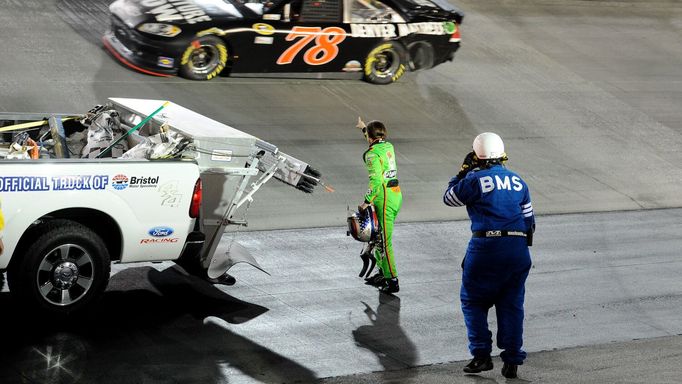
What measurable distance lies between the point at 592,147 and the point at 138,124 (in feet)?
29.2

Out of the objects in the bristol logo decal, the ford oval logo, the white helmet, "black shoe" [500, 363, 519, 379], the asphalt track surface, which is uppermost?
the white helmet

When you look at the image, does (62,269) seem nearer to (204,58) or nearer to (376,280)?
(376,280)

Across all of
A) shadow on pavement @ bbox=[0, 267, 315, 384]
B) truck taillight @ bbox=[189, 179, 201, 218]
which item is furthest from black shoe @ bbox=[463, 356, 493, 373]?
truck taillight @ bbox=[189, 179, 201, 218]

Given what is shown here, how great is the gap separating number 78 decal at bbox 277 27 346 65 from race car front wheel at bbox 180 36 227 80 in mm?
919

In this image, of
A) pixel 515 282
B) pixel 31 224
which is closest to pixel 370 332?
pixel 515 282

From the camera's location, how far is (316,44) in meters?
16.9

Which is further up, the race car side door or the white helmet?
the white helmet

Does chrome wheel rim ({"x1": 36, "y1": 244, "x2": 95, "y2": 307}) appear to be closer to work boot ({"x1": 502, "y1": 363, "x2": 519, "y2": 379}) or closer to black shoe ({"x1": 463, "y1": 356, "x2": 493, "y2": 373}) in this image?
black shoe ({"x1": 463, "y1": 356, "x2": 493, "y2": 373})

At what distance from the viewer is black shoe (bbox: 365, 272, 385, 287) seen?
10548 millimetres

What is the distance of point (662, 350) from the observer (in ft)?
30.8

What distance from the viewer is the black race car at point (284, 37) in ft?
51.9

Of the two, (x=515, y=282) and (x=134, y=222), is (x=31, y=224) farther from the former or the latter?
(x=515, y=282)

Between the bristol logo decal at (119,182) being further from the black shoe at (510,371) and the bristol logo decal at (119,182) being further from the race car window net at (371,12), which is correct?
the race car window net at (371,12)

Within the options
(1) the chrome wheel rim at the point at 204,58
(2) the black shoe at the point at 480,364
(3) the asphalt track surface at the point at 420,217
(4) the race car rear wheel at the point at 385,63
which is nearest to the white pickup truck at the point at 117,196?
(3) the asphalt track surface at the point at 420,217
